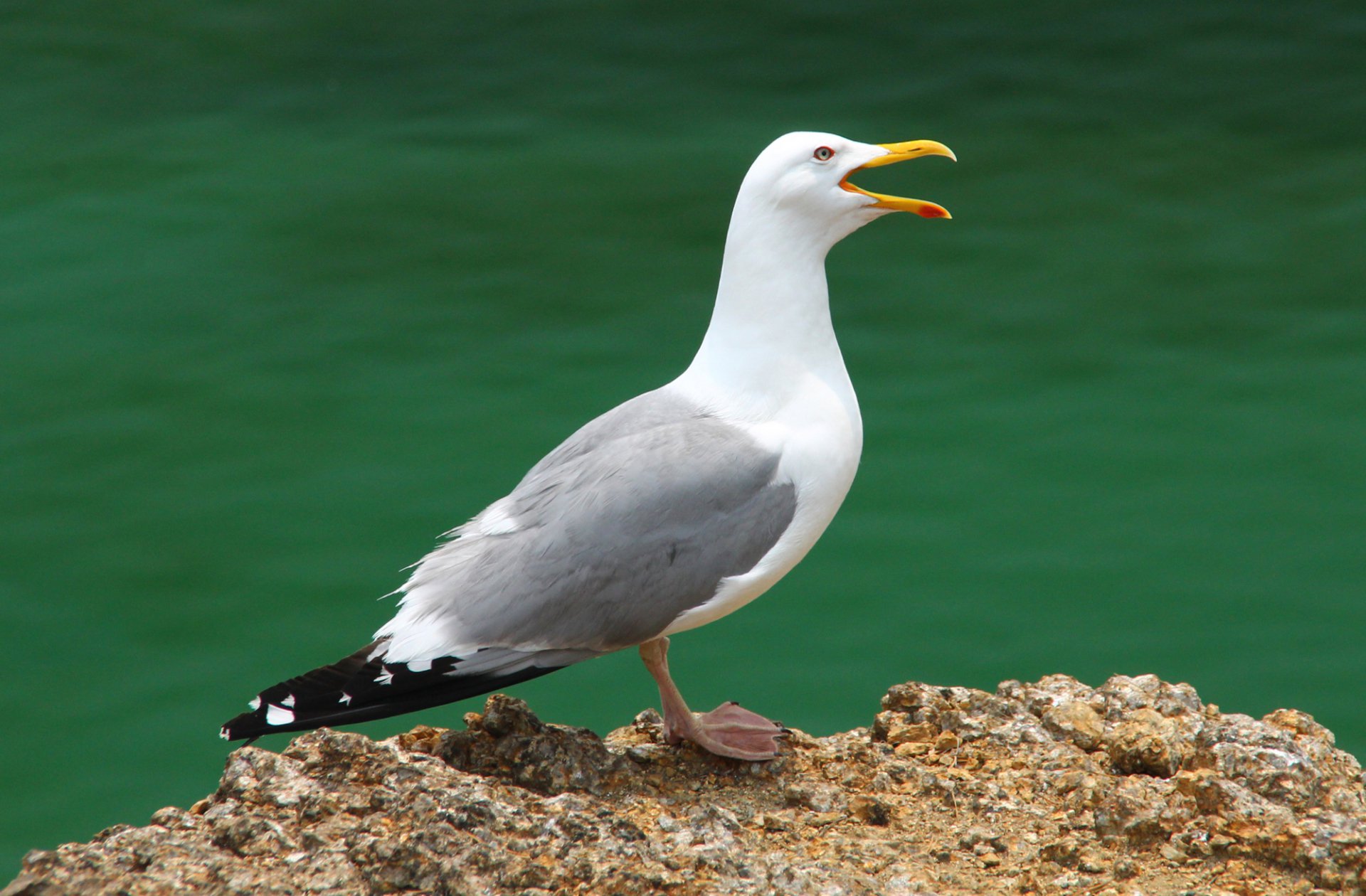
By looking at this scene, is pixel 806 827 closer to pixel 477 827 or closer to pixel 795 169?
pixel 477 827

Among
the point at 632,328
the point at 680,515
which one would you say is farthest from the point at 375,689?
the point at 632,328

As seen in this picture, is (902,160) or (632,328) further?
(632,328)

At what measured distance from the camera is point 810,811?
285 cm

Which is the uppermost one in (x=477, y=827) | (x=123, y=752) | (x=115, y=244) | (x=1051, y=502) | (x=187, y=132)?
(x=187, y=132)

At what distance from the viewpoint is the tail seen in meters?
2.68

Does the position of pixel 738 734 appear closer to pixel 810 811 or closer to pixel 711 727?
pixel 711 727

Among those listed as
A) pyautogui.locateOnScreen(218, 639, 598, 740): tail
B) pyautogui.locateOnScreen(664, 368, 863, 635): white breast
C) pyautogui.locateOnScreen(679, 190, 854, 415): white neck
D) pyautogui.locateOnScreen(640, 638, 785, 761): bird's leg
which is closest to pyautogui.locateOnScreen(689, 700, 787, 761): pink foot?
pyautogui.locateOnScreen(640, 638, 785, 761): bird's leg

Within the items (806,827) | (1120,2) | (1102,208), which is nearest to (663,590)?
(806,827)

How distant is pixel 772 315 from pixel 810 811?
959 mm

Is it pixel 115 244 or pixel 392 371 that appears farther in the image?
pixel 115 244

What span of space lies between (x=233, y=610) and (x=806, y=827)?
276 cm

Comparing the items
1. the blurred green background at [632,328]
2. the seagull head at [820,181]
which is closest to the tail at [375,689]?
the seagull head at [820,181]

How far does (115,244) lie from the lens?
6727 millimetres

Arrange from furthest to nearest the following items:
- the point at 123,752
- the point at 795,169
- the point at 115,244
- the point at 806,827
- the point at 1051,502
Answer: the point at 115,244, the point at 1051,502, the point at 123,752, the point at 795,169, the point at 806,827
